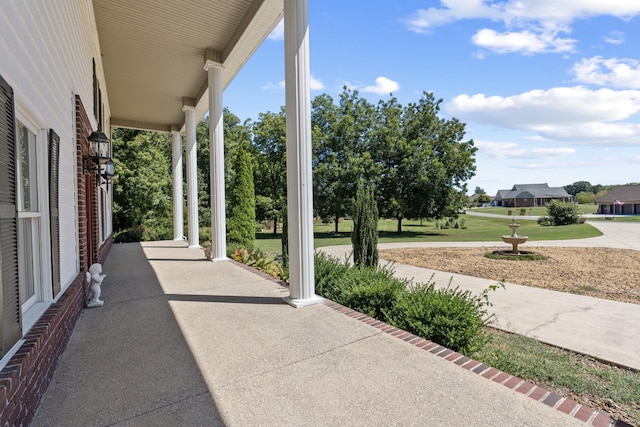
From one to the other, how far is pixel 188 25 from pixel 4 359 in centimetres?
660

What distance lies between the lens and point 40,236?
292 cm

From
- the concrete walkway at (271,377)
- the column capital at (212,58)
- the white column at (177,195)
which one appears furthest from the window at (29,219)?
the white column at (177,195)

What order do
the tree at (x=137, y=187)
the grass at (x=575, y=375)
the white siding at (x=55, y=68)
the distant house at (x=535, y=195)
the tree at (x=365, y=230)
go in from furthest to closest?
the distant house at (x=535, y=195), the tree at (x=137, y=187), the tree at (x=365, y=230), the grass at (x=575, y=375), the white siding at (x=55, y=68)

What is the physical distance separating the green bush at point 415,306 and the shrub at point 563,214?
92.4 feet

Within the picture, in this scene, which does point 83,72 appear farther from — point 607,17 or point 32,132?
point 607,17

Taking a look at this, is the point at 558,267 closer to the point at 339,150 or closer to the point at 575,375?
the point at 575,375

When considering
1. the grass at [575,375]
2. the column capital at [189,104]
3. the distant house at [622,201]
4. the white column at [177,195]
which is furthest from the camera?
the distant house at [622,201]

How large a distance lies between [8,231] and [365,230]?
5669 millimetres

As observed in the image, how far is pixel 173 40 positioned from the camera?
7188 millimetres

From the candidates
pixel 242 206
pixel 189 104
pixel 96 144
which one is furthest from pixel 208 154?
pixel 96 144

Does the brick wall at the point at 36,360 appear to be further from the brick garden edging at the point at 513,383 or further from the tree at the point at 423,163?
the tree at the point at 423,163

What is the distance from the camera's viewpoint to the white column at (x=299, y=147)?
178 inches

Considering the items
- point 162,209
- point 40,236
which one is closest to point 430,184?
point 162,209

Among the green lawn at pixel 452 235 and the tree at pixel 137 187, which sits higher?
the tree at pixel 137 187
